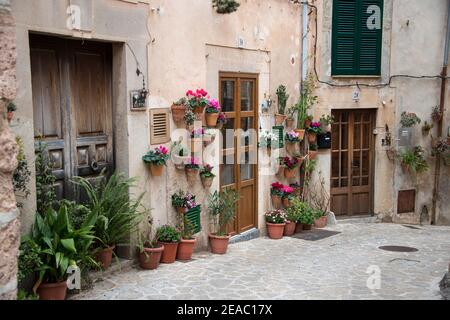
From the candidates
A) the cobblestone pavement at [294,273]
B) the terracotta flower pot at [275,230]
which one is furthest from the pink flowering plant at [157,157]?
the terracotta flower pot at [275,230]

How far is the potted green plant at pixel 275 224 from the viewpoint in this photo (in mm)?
8992

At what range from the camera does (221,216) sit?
7801 millimetres

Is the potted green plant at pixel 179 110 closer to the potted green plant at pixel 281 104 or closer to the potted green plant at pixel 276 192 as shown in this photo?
the potted green plant at pixel 281 104

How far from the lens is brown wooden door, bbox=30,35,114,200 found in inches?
216

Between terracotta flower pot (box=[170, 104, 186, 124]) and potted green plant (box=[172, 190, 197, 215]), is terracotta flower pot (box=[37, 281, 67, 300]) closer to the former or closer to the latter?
potted green plant (box=[172, 190, 197, 215])

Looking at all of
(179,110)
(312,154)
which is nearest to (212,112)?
(179,110)

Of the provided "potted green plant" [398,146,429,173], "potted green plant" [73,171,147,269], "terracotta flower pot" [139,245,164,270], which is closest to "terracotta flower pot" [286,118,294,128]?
"potted green plant" [398,146,429,173]

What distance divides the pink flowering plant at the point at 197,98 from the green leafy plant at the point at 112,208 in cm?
156

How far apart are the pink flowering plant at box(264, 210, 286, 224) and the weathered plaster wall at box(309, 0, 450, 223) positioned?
1.70 meters

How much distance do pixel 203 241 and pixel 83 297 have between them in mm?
2724

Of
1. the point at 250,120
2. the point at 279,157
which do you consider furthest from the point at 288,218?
the point at 250,120

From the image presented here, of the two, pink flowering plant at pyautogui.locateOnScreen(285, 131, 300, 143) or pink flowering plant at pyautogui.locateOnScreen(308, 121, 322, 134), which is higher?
pink flowering plant at pyautogui.locateOnScreen(308, 121, 322, 134)

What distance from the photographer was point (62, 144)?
5.71m
